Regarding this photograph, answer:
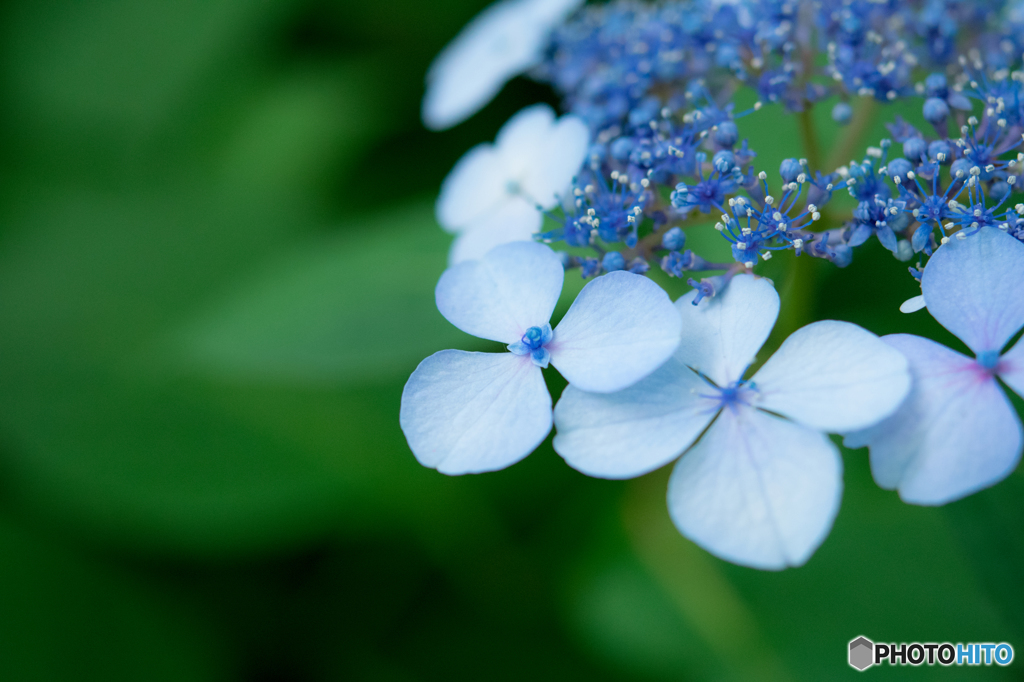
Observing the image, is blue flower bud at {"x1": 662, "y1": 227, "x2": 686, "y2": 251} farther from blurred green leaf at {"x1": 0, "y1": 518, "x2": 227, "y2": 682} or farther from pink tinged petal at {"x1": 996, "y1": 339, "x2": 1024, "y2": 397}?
blurred green leaf at {"x1": 0, "y1": 518, "x2": 227, "y2": 682}

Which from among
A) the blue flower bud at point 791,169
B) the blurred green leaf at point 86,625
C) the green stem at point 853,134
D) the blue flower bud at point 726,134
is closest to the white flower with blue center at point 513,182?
the blue flower bud at point 726,134

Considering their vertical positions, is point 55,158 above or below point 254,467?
above

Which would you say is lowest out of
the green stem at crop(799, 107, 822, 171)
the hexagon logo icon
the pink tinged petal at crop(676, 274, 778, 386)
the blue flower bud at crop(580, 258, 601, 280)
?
the hexagon logo icon

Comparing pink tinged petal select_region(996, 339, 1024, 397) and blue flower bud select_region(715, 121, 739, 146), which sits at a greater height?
blue flower bud select_region(715, 121, 739, 146)

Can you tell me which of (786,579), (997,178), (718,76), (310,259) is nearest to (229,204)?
(310,259)

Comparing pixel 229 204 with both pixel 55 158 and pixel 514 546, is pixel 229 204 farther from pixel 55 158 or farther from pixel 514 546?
pixel 514 546

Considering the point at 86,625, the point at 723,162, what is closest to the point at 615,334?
the point at 723,162

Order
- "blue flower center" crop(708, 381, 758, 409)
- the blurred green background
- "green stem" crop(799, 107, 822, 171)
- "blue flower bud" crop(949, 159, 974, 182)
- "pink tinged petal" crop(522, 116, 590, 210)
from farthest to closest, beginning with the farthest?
1. the blurred green background
2. "green stem" crop(799, 107, 822, 171)
3. "pink tinged petal" crop(522, 116, 590, 210)
4. "blue flower bud" crop(949, 159, 974, 182)
5. "blue flower center" crop(708, 381, 758, 409)

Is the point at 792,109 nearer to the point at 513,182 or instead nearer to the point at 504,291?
the point at 513,182

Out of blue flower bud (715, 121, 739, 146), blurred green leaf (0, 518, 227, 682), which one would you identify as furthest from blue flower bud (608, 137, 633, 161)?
blurred green leaf (0, 518, 227, 682)
